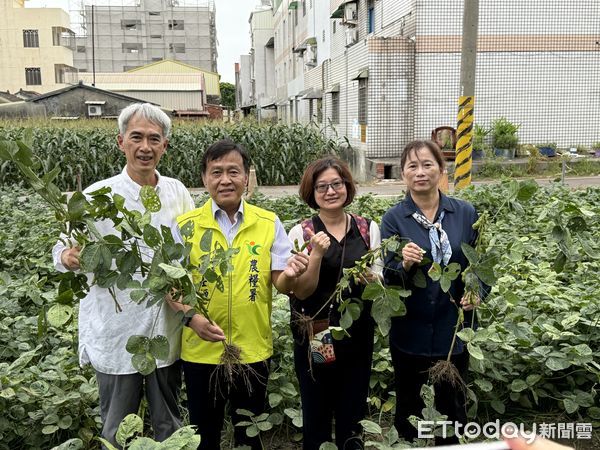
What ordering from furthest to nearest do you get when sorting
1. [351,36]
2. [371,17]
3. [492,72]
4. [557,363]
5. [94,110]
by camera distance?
[351,36] < [94,110] < [371,17] < [492,72] < [557,363]

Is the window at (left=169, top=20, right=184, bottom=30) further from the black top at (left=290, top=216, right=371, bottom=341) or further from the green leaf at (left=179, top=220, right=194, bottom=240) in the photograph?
the green leaf at (left=179, top=220, right=194, bottom=240)

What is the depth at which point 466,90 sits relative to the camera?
29.8 ft

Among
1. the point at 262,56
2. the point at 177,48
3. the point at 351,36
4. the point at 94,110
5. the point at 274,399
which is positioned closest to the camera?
the point at 274,399

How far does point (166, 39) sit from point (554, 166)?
47848 millimetres

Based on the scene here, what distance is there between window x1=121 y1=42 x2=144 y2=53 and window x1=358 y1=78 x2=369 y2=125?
4375 cm

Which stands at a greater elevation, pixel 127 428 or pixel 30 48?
pixel 30 48

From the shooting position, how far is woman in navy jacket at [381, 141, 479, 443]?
8.23 feet

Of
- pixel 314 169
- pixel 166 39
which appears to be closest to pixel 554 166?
pixel 314 169

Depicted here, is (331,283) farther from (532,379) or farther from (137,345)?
(532,379)

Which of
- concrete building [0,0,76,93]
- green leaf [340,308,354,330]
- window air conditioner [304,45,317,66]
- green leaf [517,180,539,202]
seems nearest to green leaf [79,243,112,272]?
green leaf [340,308,354,330]

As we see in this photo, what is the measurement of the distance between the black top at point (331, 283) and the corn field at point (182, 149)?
11.8 meters

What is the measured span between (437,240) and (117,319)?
51.7 inches

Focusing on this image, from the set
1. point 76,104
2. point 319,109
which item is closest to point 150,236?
point 76,104

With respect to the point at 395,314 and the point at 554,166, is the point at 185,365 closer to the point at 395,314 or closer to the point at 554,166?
the point at 395,314
